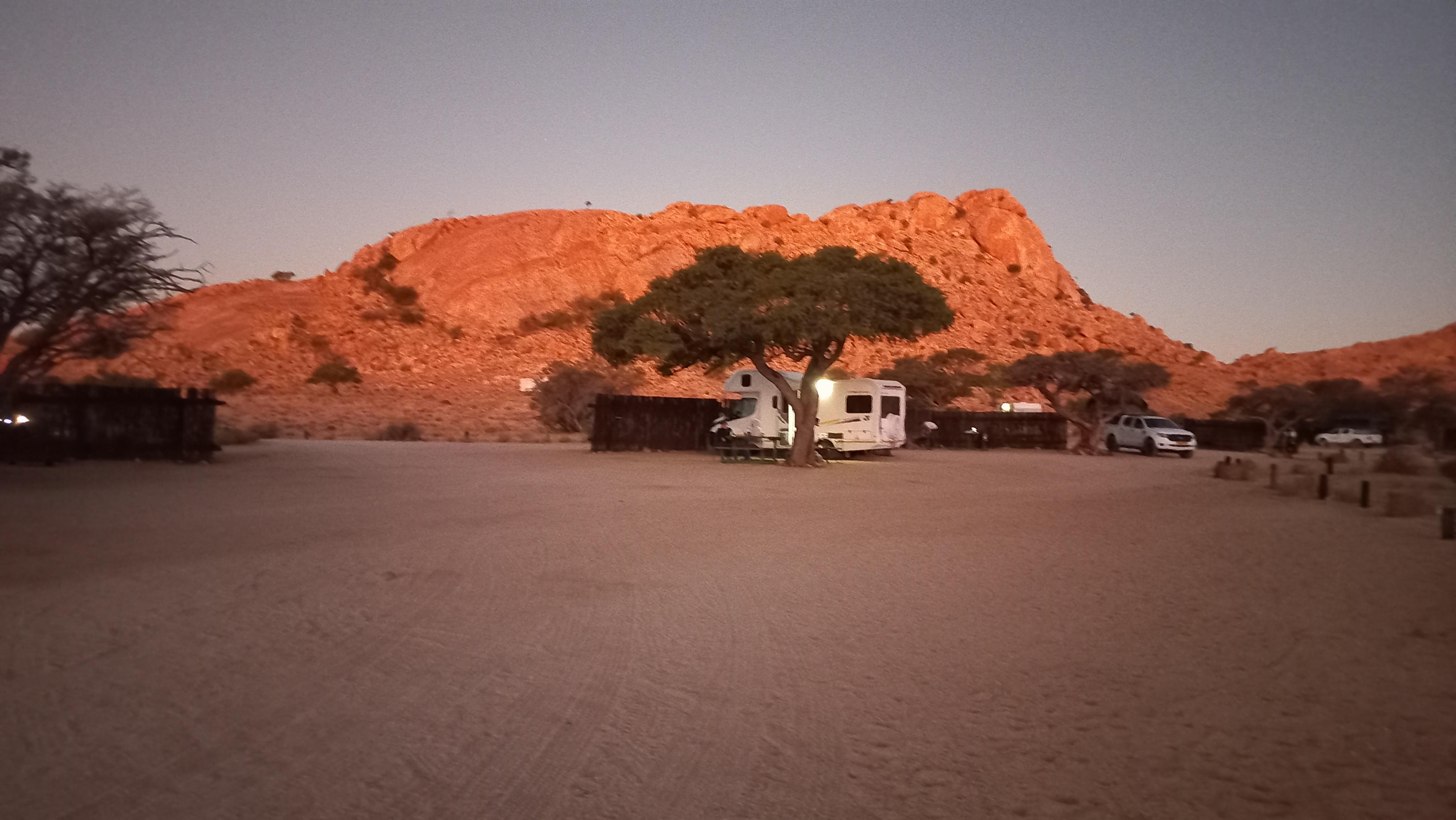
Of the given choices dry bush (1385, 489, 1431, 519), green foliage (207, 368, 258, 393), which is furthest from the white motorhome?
green foliage (207, 368, 258, 393)

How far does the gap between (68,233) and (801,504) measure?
50.8ft

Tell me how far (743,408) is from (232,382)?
4602 cm

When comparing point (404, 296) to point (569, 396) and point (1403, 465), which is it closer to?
point (569, 396)

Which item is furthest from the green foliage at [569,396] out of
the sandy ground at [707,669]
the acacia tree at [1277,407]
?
the sandy ground at [707,669]

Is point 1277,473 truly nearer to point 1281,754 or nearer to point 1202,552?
point 1202,552

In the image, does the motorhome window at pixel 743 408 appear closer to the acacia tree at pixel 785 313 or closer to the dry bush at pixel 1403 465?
the acacia tree at pixel 785 313

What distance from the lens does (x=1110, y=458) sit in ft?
138

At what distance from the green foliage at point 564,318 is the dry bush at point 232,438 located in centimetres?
4524

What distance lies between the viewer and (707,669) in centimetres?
693

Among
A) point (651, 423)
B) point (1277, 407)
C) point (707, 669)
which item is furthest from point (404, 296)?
point (707, 669)

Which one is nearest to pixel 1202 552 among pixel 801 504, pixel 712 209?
pixel 801 504

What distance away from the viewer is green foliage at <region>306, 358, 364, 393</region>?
70500mm

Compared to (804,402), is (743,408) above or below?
below

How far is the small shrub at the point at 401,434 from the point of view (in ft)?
154
